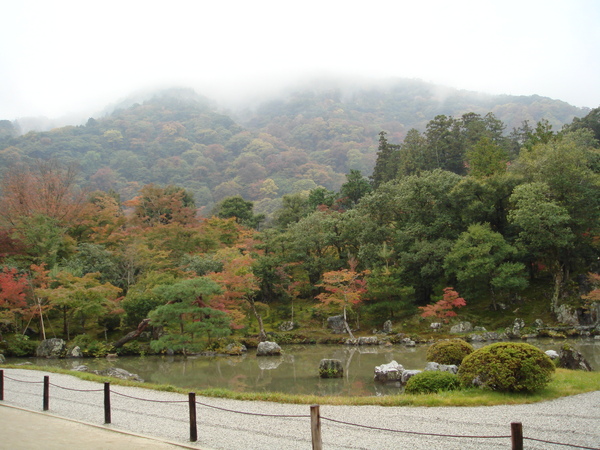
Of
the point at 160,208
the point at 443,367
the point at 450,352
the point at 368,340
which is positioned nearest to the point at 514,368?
the point at 443,367

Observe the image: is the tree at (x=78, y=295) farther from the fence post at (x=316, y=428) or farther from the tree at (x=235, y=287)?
the fence post at (x=316, y=428)

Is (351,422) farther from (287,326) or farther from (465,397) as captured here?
(287,326)

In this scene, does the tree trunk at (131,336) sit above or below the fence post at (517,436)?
Result: below

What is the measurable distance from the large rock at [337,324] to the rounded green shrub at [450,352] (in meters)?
14.5

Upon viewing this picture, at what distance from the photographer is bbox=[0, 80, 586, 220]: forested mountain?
250ft

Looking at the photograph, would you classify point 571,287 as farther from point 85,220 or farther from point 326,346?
point 85,220

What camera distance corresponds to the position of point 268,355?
→ 20484 mm

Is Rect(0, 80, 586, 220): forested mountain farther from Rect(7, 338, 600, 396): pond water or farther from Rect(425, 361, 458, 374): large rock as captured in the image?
Rect(425, 361, 458, 374): large rock

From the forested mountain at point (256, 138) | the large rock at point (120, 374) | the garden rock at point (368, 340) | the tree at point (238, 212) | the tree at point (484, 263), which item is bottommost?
the garden rock at point (368, 340)

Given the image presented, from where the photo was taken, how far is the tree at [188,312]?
64.4ft

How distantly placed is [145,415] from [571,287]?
23.8m

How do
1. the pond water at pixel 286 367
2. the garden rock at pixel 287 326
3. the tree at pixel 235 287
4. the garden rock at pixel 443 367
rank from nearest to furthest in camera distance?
the garden rock at pixel 443 367 < the pond water at pixel 286 367 < the tree at pixel 235 287 < the garden rock at pixel 287 326

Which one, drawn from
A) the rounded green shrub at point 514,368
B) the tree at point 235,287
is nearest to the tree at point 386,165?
the tree at point 235,287

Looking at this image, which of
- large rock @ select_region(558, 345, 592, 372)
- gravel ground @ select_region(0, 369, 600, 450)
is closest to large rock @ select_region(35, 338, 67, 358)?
gravel ground @ select_region(0, 369, 600, 450)
